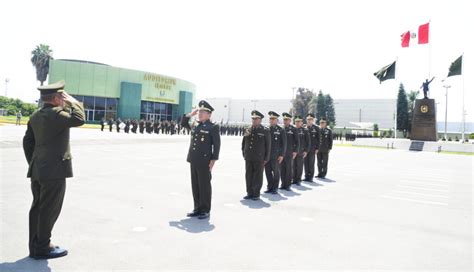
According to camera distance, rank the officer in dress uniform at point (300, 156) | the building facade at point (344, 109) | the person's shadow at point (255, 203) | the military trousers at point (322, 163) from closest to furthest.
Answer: the person's shadow at point (255, 203) → the officer in dress uniform at point (300, 156) → the military trousers at point (322, 163) → the building facade at point (344, 109)

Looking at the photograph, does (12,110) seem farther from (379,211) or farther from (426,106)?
(379,211)

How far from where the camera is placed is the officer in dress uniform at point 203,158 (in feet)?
18.1

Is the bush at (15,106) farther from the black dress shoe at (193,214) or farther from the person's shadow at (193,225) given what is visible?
the person's shadow at (193,225)

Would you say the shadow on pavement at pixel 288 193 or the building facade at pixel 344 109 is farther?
the building facade at pixel 344 109

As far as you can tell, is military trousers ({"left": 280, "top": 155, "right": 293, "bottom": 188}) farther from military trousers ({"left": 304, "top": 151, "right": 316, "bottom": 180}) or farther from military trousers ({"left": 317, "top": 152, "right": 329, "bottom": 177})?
military trousers ({"left": 317, "top": 152, "right": 329, "bottom": 177})

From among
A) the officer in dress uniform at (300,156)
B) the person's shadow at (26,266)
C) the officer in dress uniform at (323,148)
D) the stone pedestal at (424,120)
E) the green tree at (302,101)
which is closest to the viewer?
the person's shadow at (26,266)

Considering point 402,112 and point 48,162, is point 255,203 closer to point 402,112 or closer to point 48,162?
point 48,162

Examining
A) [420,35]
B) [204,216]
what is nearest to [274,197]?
[204,216]

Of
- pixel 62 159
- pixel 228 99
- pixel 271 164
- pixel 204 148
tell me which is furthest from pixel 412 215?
pixel 228 99

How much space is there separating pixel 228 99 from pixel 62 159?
336 ft

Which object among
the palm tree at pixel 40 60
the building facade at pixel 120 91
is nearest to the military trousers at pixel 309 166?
the building facade at pixel 120 91

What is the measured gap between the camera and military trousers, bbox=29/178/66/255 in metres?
3.61

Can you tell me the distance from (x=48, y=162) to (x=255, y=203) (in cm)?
402

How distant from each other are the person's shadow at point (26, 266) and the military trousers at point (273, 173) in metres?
5.14
